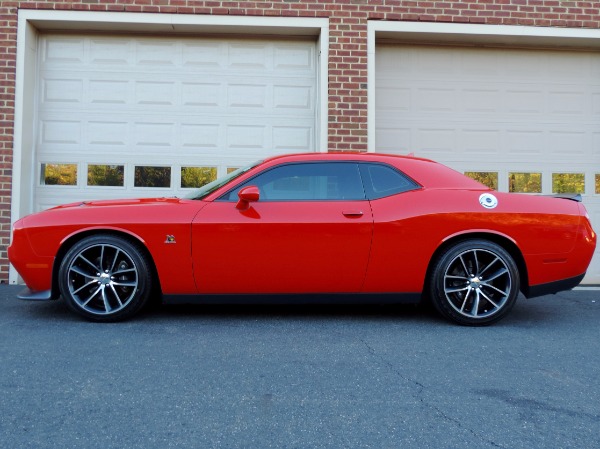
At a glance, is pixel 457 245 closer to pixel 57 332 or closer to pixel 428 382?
pixel 428 382

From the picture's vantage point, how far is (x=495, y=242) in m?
4.60

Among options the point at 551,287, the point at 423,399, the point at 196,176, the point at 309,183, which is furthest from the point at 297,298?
the point at 196,176

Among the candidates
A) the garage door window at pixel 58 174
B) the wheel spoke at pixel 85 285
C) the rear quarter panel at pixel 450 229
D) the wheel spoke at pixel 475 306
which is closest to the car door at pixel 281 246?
the rear quarter panel at pixel 450 229

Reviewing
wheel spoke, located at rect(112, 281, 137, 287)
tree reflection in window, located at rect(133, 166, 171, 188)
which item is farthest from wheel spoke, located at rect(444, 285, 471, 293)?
tree reflection in window, located at rect(133, 166, 171, 188)

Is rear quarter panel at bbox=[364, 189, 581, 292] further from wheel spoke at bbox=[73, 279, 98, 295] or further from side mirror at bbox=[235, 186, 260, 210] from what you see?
wheel spoke at bbox=[73, 279, 98, 295]

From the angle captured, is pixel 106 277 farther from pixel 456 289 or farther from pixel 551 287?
pixel 551 287

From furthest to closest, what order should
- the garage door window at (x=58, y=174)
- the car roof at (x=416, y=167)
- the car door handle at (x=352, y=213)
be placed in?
the garage door window at (x=58, y=174) < the car roof at (x=416, y=167) < the car door handle at (x=352, y=213)

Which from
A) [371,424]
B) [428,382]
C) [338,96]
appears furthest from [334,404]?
[338,96]

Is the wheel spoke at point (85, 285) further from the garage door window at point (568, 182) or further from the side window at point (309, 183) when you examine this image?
the garage door window at point (568, 182)

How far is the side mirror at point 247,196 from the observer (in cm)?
435

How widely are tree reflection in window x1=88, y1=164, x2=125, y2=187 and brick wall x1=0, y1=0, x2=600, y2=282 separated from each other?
3.12 ft

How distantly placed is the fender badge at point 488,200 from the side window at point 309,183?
961 mm

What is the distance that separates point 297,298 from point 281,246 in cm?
45

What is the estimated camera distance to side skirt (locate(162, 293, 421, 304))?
14.7ft
